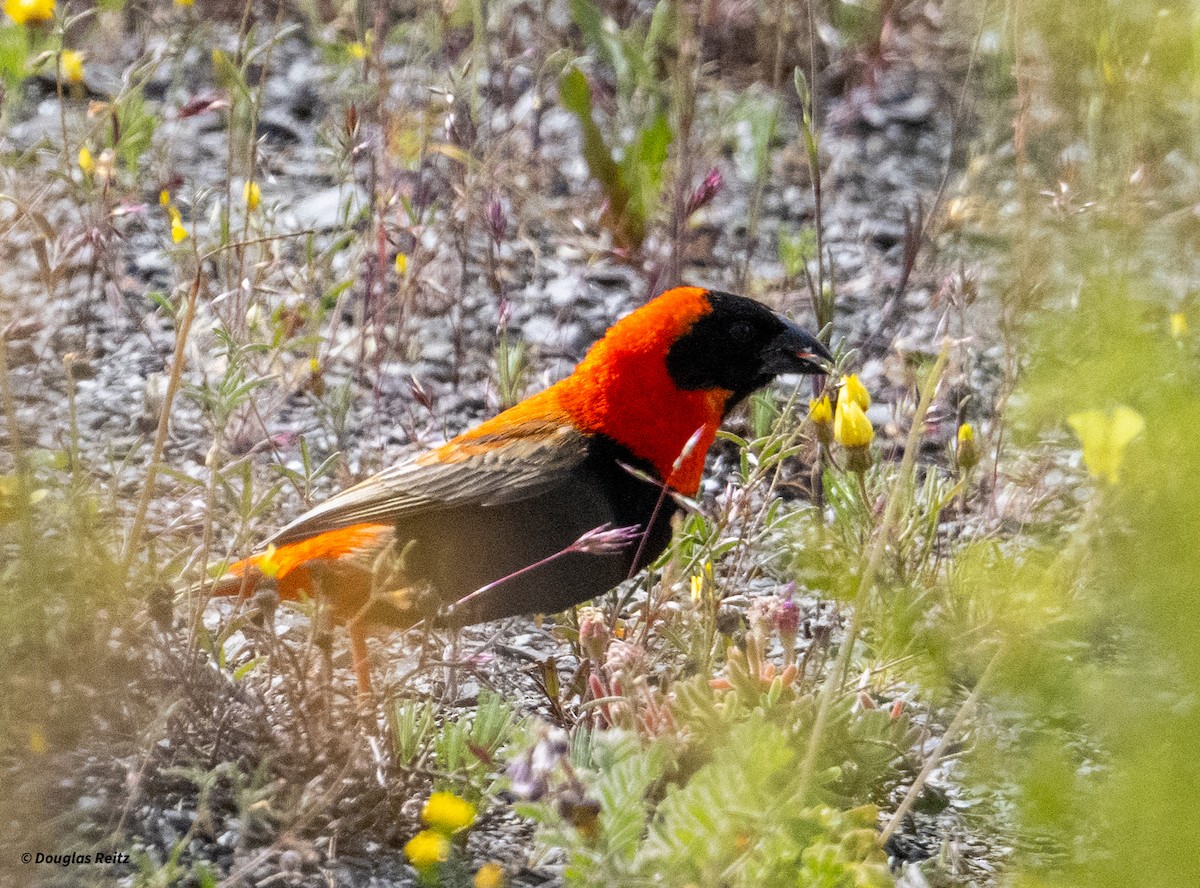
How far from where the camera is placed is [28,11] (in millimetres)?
3102

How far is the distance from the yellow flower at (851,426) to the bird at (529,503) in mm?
464

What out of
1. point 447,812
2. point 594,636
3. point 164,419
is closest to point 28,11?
point 164,419

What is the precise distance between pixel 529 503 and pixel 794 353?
0.84 metres

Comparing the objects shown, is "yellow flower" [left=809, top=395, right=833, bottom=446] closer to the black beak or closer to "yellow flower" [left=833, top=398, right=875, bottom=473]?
"yellow flower" [left=833, top=398, right=875, bottom=473]

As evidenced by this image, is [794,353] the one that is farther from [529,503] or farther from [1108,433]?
[1108,433]

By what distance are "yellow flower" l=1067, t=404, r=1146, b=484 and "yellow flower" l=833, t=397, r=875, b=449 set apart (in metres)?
1.46

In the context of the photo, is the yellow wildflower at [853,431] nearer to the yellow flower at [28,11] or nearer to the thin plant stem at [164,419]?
the thin plant stem at [164,419]

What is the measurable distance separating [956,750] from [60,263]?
243cm

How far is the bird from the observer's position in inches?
115

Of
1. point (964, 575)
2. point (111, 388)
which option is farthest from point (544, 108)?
point (964, 575)

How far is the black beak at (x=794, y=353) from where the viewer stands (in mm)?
3402

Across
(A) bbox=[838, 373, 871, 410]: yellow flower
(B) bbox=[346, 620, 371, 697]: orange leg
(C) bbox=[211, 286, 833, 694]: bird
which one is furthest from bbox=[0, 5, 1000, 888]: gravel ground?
(A) bbox=[838, 373, 871, 410]: yellow flower

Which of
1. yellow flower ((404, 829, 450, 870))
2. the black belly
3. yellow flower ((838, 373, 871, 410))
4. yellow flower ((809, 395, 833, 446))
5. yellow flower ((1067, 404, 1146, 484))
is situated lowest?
yellow flower ((404, 829, 450, 870))

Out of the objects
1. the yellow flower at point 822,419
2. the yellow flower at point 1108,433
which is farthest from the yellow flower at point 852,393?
the yellow flower at point 1108,433
